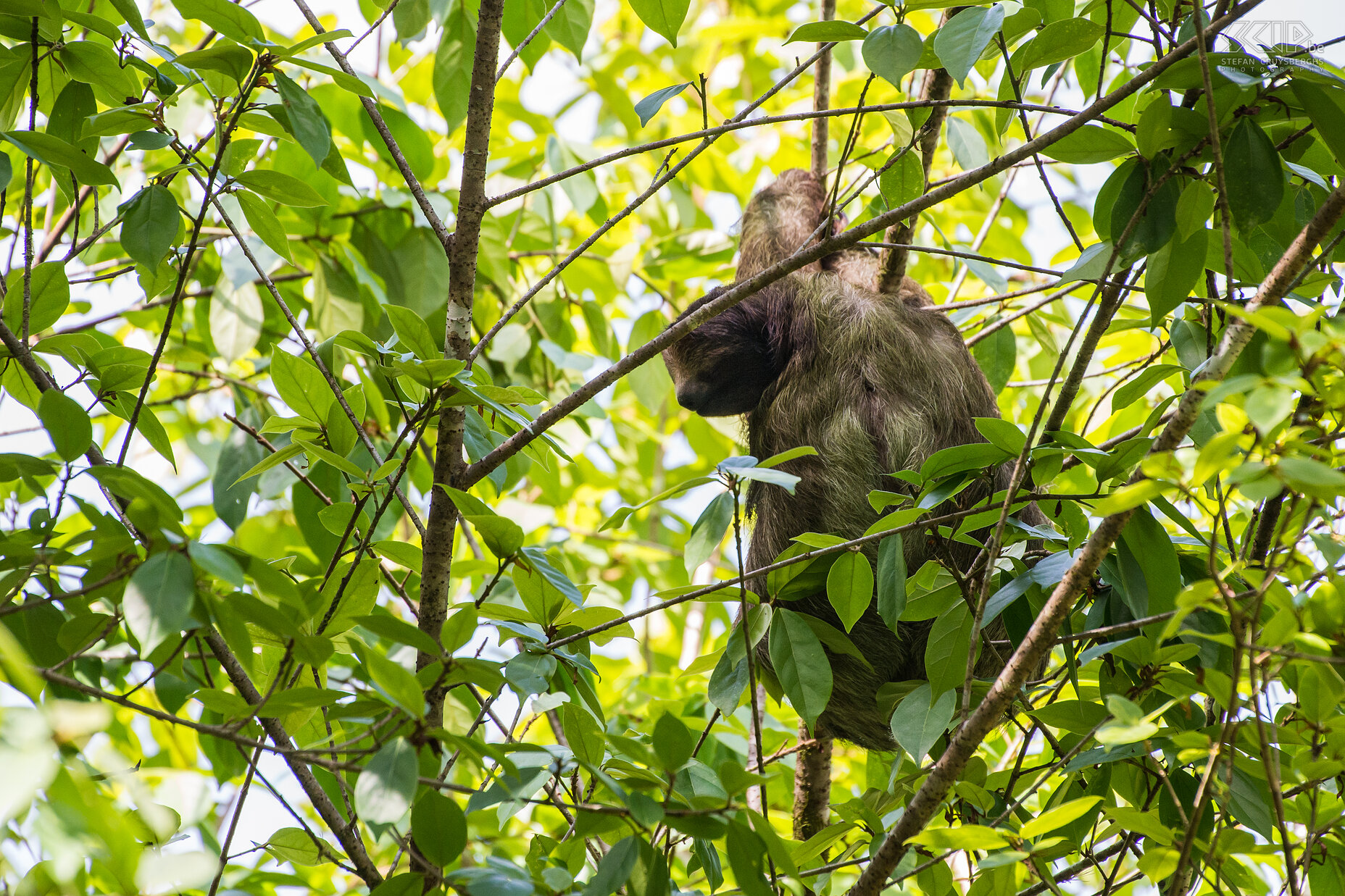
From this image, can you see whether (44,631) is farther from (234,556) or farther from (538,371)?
(538,371)

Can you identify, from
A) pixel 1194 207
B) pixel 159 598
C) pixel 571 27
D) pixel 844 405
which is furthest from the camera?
pixel 844 405

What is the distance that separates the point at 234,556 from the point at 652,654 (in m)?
3.45

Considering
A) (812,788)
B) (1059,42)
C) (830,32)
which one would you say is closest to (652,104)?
(830,32)

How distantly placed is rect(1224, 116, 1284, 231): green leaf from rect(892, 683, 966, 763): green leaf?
26.1 inches

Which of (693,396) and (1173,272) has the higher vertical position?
(693,396)

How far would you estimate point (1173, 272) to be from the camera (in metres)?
1.24

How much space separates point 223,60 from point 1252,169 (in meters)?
1.22

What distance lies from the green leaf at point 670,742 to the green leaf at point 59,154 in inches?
34.7

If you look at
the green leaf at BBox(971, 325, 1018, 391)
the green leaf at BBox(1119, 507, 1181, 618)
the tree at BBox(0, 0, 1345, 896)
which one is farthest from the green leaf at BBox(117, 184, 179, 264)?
the green leaf at BBox(971, 325, 1018, 391)

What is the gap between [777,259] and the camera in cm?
266

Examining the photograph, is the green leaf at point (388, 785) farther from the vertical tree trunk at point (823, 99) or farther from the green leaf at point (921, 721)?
the vertical tree trunk at point (823, 99)

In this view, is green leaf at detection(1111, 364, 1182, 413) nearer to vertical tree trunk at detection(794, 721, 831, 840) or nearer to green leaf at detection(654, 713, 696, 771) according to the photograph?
green leaf at detection(654, 713, 696, 771)

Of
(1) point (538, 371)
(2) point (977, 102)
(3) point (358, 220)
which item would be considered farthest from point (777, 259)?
(2) point (977, 102)

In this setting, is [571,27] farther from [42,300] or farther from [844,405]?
[42,300]
